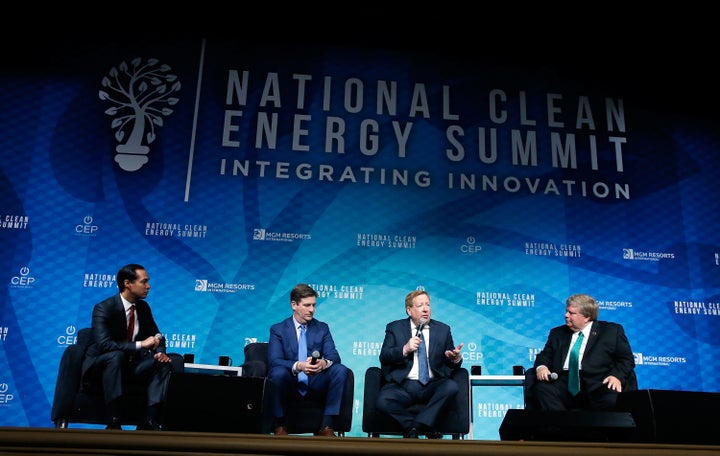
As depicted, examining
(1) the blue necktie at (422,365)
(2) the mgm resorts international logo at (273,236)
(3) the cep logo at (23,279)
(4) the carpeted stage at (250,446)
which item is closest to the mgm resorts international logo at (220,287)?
(2) the mgm resorts international logo at (273,236)

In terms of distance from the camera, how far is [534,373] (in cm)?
409

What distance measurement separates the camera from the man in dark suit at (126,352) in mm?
3562

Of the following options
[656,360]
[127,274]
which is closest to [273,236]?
[127,274]

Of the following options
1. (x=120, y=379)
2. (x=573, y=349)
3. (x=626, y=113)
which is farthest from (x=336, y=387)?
(x=626, y=113)

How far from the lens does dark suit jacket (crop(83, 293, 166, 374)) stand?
12.0ft

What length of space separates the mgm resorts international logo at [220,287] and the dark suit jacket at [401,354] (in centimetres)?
127

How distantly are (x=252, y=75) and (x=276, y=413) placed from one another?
9.03ft

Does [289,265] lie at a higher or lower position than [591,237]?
lower

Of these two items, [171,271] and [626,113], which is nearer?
[171,271]

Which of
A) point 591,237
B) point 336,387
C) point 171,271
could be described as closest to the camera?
point 336,387

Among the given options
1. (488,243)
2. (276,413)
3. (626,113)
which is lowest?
(276,413)

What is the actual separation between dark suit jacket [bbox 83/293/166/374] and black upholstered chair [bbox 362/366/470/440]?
121cm

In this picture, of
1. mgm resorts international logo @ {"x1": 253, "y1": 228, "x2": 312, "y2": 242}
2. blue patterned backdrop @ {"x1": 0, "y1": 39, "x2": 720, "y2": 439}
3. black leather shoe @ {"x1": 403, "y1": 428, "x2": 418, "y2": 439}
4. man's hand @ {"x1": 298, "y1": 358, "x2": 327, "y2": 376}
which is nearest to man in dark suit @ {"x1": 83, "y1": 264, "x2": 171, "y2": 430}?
man's hand @ {"x1": 298, "y1": 358, "x2": 327, "y2": 376}

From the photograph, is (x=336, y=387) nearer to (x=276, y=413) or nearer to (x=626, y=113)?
(x=276, y=413)
